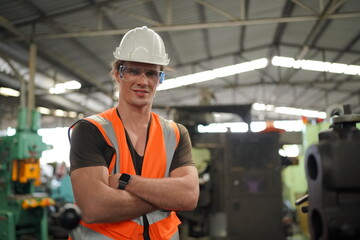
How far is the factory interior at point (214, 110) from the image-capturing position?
104cm

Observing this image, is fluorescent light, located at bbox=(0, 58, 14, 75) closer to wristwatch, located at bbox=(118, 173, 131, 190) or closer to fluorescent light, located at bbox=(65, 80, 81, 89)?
fluorescent light, located at bbox=(65, 80, 81, 89)

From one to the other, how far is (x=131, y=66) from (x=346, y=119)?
87 cm

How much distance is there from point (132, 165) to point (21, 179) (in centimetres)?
331

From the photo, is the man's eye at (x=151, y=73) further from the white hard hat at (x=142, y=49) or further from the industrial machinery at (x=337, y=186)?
the industrial machinery at (x=337, y=186)

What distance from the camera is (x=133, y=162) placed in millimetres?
1441

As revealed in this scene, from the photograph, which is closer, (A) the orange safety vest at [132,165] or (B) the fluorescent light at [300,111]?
(A) the orange safety vest at [132,165]

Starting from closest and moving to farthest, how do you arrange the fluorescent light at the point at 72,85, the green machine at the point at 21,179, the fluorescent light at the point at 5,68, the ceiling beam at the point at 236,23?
the green machine at the point at 21,179
the ceiling beam at the point at 236,23
the fluorescent light at the point at 5,68
the fluorescent light at the point at 72,85

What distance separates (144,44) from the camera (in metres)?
1.58

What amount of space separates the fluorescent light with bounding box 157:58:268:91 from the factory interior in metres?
0.05

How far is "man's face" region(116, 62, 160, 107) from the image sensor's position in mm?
1525

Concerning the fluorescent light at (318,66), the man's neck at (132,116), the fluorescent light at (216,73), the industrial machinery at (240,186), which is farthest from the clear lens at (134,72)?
the fluorescent light at (318,66)

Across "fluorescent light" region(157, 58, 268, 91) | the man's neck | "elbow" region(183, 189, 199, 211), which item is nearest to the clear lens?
the man's neck

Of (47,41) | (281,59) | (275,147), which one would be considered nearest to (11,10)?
(47,41)

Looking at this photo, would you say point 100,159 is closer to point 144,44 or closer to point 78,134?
point 78,134
